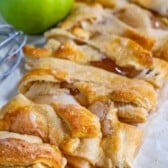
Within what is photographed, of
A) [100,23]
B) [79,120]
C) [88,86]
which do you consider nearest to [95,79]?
[88,86]

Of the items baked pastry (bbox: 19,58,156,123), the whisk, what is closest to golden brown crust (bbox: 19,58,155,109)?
baked pastry (bbox: 19,58,156,123)

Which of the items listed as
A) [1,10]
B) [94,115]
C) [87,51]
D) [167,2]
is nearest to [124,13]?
[167,2]

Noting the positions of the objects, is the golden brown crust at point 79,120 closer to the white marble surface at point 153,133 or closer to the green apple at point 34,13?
the white marble surface at point 153,133

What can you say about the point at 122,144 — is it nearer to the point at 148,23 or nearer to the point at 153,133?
the point at 153,133

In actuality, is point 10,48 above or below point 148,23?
below

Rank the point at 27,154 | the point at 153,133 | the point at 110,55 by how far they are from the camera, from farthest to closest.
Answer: the point at 110,55
the point at 153,133
the point at 27,154

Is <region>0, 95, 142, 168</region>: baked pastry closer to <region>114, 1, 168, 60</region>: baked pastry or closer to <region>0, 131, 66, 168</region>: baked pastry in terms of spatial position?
<region>0, 131, 66, 168</region>: baked pastry

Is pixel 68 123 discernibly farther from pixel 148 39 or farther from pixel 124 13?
pixel 124 13

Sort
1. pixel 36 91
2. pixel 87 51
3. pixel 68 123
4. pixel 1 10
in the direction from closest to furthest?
pixel 68 123 < pixel 36 91 < pixel 87 51 < pixel 1 10
